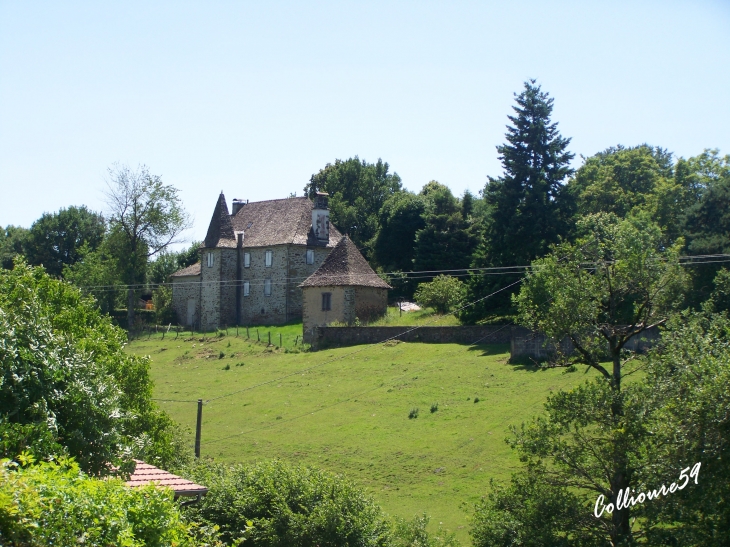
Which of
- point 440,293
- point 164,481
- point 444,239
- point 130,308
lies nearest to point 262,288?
point 130,308

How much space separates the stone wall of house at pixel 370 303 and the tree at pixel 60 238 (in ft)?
143

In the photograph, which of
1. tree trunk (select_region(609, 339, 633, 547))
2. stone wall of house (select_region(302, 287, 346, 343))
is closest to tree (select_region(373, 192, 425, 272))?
stone wall of house (select_region(302, 287, 346, 343))

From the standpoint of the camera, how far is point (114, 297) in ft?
220

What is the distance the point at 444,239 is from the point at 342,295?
15.2m

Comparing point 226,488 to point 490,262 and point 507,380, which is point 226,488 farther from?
point 490,262

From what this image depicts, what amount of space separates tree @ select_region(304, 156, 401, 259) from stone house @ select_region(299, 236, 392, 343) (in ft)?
85.2

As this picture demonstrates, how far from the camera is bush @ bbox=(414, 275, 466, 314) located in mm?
48188

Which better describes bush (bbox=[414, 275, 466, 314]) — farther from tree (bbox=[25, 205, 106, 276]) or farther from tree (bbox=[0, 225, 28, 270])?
tree (bbox=[0, 225, 28, 270])

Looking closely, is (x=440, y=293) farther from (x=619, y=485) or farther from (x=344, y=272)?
(x=619, y=485)

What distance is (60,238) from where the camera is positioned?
8438 cm

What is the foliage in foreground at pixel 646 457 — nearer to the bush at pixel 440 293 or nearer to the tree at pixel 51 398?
the tree at pixel 51 398

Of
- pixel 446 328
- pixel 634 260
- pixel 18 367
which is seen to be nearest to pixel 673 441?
pixel 634 260

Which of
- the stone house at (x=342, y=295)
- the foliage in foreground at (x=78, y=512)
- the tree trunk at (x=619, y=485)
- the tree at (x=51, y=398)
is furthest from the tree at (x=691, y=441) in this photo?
the stone house at (x=342, y=295)

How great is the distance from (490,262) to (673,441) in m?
27.9
